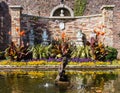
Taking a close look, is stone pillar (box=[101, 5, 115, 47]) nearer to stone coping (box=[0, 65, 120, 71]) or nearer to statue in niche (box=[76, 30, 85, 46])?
statue in niche (box=[76, 30, 85, 46])

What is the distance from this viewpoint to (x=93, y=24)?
2577 centimetres

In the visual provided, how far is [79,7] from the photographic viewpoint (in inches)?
1214

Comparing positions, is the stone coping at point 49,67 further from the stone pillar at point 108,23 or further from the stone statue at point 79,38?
the stone statue at point 79,38

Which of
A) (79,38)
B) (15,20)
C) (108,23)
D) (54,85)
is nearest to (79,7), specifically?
(79,38)

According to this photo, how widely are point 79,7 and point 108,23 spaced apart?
7.26 meters

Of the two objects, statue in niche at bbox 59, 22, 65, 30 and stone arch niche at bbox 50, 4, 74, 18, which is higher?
stone arch niche at bbox 50, 4, 74, 18

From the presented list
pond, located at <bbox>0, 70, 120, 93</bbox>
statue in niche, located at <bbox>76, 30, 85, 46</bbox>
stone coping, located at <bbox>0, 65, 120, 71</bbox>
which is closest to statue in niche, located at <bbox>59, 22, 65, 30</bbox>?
statue in niche, located at <bbox>76, 30, 85, 46</bbox>

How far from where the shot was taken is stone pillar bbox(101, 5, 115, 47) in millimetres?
23797

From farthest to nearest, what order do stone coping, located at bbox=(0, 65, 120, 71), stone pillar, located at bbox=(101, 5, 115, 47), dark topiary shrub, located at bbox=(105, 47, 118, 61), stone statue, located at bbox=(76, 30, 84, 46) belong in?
stone statue, located at bbox=(76, 30, 84, 46)
stone pillar, located at bbox=(101, 5, 115, 47)
dark topiary shrub, located at bbox=(105, 47, 118, 61)
stone coping, located at bbox=(0, 65, 120, 71)

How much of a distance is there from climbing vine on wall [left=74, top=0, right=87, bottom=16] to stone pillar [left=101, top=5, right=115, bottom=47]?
6715 millimetres

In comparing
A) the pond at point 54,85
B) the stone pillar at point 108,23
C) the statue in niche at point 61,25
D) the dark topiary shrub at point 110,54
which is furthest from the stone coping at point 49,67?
the statue in niche at point 61,25

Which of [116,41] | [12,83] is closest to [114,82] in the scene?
[12,83]

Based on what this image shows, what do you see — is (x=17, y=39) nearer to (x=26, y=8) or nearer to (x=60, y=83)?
(x=26, y=8)

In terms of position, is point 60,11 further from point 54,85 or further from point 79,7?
point 54,85
